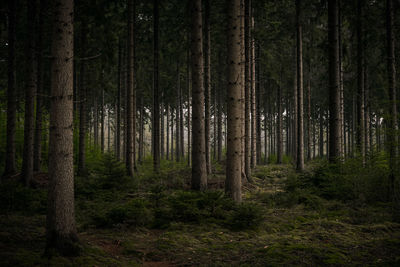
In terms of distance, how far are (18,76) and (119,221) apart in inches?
568

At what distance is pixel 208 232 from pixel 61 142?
3.62m

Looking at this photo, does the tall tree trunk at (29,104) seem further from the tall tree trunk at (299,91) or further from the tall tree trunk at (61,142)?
the tall tree trunk at (299,91)

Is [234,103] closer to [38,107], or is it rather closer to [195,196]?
[195,196]

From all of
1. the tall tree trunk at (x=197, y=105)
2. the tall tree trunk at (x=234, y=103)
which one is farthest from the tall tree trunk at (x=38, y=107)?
the tall tree trunk at (x=234, y=103)

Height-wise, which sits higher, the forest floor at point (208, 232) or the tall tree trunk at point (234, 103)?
the tall tree trunk at point (234, 103)

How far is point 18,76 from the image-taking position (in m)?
17.4

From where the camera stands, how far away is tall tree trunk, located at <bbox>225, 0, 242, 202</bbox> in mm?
8352

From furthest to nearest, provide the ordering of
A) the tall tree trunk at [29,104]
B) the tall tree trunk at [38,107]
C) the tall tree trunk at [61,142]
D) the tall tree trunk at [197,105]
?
the tall tree trunk at [38,107] → the tall tree trunk at [29,104] → the tall tree trunk at [197,105] → the tall tree trunk at [61,142]

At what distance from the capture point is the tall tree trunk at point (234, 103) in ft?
27.4

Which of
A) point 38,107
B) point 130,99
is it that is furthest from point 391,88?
point 38,107

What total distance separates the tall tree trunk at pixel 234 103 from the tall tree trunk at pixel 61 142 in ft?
14.9

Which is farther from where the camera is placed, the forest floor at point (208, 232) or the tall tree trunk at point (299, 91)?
the tall tree trunk at point (299, 91)

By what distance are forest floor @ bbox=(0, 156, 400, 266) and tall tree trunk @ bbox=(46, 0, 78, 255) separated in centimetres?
35

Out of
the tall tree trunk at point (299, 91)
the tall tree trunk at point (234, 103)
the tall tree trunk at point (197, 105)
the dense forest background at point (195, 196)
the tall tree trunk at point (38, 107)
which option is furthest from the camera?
the tall tree trunk at point (299, 91)
